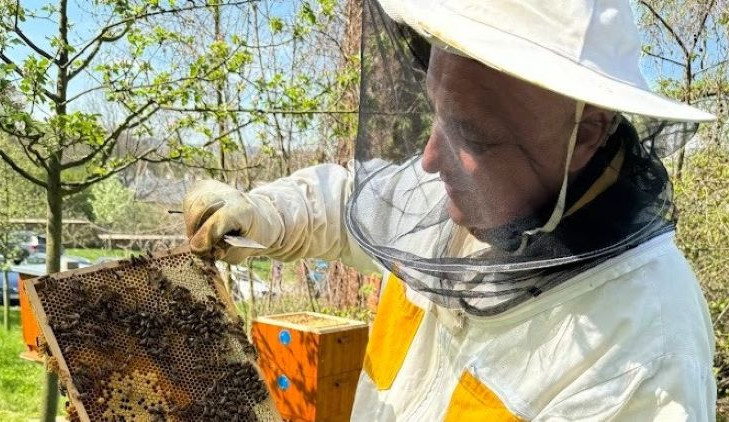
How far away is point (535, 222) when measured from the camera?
145 centimetres

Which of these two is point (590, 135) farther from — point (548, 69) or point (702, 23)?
point (702, 23)

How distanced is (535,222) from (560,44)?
0.44 metres

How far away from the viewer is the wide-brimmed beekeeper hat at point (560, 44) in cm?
112

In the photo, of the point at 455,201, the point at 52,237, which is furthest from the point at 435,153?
the point at 52,237

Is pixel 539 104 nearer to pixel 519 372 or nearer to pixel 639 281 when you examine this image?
pixel 639 281

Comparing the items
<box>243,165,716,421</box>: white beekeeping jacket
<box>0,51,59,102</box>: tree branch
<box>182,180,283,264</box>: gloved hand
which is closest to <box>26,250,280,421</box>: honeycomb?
<box>182,180,283,264</box>: gloved hand

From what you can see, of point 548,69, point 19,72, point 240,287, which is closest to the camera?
point 548,69

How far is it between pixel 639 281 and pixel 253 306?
694 centimetres

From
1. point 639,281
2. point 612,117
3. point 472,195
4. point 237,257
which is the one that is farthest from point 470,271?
point 237,257

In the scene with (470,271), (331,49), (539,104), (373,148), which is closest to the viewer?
(539,104)

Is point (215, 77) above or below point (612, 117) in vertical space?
above

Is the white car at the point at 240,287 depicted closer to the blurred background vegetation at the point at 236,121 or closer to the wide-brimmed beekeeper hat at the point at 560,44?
the blurred background vegetation at the point at 236,121

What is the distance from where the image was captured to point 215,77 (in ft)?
14.0

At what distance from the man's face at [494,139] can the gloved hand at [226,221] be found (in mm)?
683
